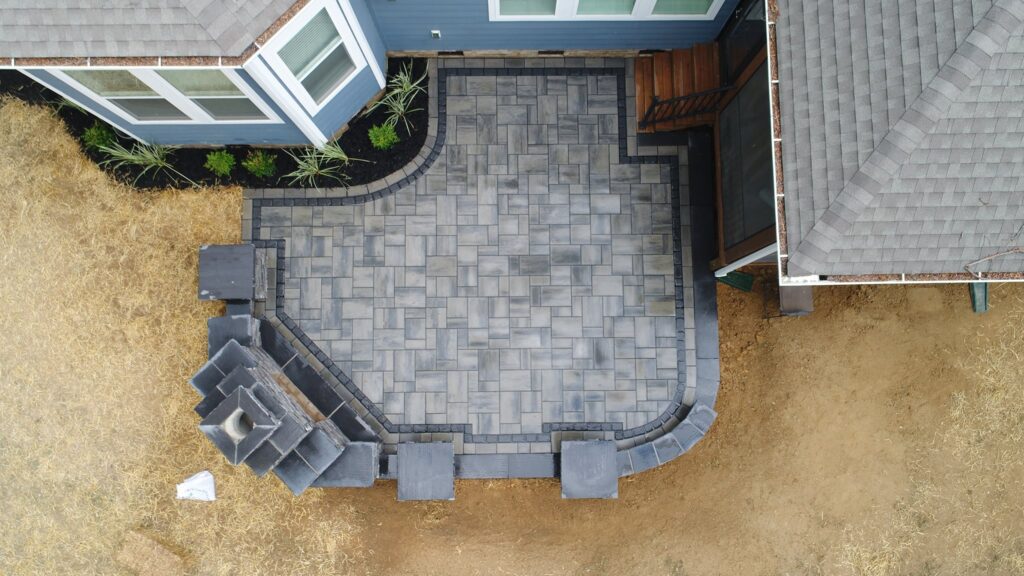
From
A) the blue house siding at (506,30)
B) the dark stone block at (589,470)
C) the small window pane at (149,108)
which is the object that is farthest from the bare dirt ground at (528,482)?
the blue house siding at (506,30)

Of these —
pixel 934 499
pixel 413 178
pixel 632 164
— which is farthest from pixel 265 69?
pixel 934 499

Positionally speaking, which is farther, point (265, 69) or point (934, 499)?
point (934, 499)

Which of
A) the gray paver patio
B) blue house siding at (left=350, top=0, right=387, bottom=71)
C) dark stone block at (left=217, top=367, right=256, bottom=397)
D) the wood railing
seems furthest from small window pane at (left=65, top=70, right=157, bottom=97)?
the wood railing

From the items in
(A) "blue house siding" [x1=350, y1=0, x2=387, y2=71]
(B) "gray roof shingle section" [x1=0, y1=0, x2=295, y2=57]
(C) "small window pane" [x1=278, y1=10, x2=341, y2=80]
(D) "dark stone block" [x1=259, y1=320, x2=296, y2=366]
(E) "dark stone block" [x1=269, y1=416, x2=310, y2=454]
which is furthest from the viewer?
(D) "dark stone block" [x1=259, y1=320, x2=296, y2=366]

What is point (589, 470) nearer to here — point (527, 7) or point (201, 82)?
point (527, 7)

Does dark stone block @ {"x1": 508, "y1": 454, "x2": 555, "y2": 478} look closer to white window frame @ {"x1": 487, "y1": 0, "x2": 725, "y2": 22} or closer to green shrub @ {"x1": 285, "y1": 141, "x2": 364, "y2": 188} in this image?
green shrub @ {"x1": 285, "y1": 141, "x2": 364, "y2": 188}

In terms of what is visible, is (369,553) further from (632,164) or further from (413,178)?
(632,164)

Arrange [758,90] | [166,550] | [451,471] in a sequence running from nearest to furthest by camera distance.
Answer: [758,90], [451,471], [166,550]

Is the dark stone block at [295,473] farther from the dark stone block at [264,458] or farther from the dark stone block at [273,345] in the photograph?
the dark stone block at [273,345]
